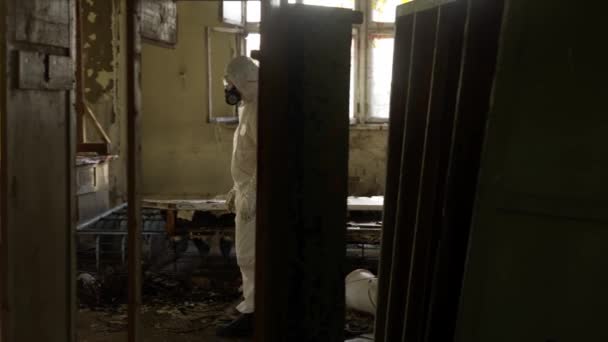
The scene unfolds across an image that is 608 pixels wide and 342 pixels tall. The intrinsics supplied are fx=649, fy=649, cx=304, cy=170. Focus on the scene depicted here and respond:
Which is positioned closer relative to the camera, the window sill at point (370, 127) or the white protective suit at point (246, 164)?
the white protective suit at point (246, 164)

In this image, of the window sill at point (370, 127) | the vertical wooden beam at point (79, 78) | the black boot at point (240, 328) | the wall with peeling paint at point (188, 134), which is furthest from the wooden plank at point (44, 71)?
the window sill at point (370, 127)

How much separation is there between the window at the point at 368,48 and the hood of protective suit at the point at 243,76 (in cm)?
260

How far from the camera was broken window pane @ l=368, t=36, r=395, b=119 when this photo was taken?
6.55 meters

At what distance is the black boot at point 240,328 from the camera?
4027 mm

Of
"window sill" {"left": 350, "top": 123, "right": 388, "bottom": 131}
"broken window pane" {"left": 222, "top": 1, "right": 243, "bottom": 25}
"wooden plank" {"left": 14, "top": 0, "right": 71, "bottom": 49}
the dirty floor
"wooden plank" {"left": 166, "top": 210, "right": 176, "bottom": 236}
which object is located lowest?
the dirty floor

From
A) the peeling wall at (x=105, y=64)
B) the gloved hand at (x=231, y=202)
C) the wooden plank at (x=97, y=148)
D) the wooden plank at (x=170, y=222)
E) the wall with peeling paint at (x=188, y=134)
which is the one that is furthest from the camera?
the wall with peeling paint at (x=188, y=134)

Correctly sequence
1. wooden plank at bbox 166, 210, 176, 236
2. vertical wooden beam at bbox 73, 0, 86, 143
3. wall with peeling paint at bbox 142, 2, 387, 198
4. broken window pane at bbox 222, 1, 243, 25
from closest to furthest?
vertical wooden beam at bbox 73, 0, 86, 143 < wooden plank at bbox 166, 210, 176, 236 < broken window pane at bbox 222, 1, 243, 25 < wall with peeling paint at bbox 142, 2, 387, 198

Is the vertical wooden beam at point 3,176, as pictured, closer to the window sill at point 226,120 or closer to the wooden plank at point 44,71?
the wooden plank at point 44,71

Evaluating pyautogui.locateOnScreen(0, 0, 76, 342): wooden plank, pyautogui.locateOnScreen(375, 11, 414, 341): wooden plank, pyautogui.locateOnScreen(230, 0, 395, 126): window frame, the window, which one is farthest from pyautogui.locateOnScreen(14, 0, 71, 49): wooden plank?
pyautogui.locateOnScreen(230, 0, 395, 126): window frame

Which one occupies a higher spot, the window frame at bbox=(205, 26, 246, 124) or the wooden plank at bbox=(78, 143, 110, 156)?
the window frame at bbox=(205, 26, 246, 124)

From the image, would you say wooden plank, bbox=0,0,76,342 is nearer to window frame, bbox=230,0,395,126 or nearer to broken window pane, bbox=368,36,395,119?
window frame, bbox=230,0,395,126

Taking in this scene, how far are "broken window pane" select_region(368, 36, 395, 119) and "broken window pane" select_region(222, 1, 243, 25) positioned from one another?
4.39 ft

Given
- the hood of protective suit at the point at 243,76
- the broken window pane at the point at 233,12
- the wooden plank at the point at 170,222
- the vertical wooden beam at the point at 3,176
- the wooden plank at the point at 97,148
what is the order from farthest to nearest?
the broken window pane at the point at 233,12, the wooden plank at the point at 97,148, the wooden plank at the point at 170,222, the hood of protective suit at the point at 243,76, the vertical wooden beam at the point at 3,176

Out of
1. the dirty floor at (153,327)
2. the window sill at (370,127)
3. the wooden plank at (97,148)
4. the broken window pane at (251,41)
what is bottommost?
the dirty floor at (153,327)
